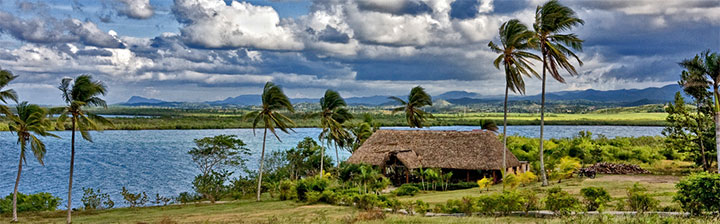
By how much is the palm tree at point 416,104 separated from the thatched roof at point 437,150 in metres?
3.22

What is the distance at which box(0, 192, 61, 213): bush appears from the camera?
24.0 metres

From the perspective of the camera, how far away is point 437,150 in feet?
103

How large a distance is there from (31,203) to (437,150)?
20791mm

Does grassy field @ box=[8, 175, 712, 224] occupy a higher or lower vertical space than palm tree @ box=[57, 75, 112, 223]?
lower

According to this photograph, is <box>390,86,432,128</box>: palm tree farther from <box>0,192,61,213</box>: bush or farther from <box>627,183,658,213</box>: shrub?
<box>627,183,658,213</box>: shrub

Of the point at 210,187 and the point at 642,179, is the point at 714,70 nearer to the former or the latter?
the point at 642,179

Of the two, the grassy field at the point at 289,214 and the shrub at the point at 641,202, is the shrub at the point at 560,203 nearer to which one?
the grassy field at the point at 289,214

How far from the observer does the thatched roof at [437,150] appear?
29672mm

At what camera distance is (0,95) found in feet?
65.0

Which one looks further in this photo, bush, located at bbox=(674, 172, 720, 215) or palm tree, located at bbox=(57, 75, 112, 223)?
palm tree, located at bbox=(57, 75, 112, 223)

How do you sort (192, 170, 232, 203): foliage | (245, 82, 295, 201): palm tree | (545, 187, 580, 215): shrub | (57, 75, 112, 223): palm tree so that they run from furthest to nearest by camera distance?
1. (192, 170, 232, 203): foliage
2. (245, 82, 295, 201): palm tree
3. (57, 75, 112, 223): palm tree
4. (545, 187, 580, 215): shrub

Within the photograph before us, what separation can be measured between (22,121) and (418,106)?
79.2ft

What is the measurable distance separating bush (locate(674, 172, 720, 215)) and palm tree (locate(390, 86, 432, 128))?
23646 mm

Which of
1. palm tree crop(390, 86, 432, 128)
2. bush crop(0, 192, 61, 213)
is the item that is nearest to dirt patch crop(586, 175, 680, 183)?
palm tree crop(390, 86, 432, 128)
